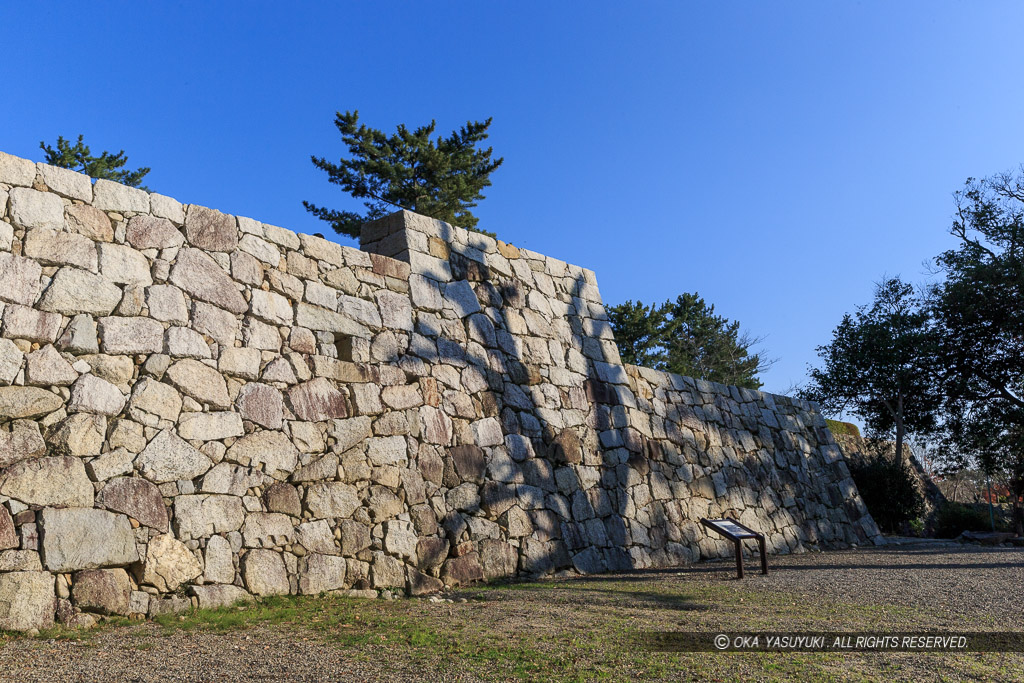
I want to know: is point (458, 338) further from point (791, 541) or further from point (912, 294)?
point (912, 294)

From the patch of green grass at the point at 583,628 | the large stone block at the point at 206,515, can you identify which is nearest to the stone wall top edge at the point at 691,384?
the patch of green grass at the point at 583,628

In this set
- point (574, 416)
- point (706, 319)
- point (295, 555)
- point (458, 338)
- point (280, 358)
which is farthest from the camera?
point (706, 319)

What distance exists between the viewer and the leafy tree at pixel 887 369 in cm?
1864

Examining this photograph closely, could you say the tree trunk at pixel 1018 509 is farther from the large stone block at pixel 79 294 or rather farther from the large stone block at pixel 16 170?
the large stone block at pixel 16 170

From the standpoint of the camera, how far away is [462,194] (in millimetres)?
18609

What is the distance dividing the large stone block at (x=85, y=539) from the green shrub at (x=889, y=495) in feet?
44.6

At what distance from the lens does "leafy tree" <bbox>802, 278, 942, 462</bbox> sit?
1864 centimetres

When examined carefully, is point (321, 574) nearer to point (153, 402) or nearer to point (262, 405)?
point (262, 405)

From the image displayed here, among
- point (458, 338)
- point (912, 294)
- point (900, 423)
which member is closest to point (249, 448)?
point (458, 338)

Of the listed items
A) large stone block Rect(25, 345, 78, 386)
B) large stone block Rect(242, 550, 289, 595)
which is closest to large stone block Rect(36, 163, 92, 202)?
large stone block Rect(25, 345, 78, 386)

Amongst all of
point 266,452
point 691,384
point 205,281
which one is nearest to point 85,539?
point 266,452

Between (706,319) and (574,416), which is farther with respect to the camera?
(706,319)

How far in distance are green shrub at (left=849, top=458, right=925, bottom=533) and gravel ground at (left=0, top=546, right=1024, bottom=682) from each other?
5.51 m

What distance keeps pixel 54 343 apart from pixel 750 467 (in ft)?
30.4
